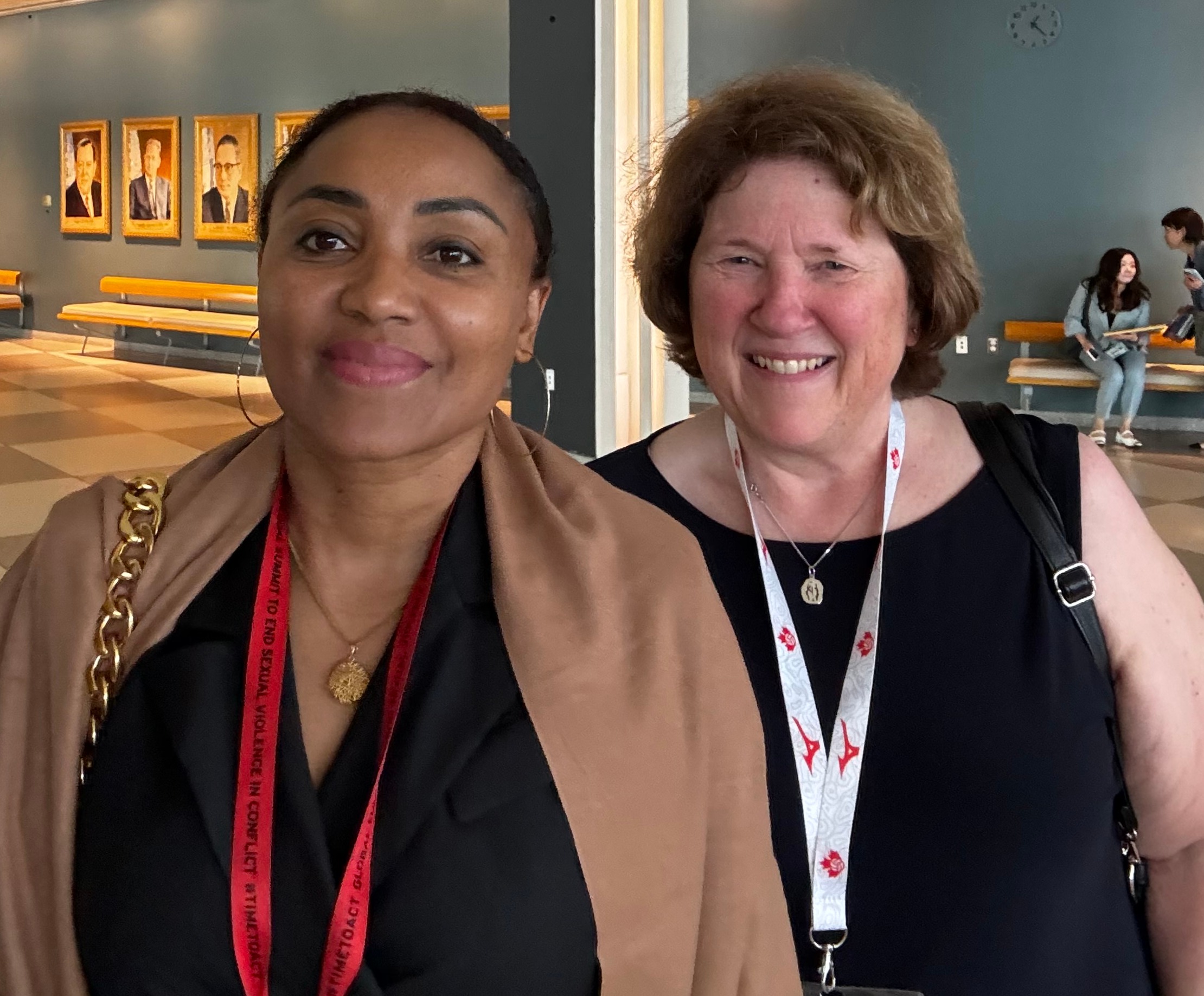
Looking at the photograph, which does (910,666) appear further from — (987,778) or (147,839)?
(147,839)

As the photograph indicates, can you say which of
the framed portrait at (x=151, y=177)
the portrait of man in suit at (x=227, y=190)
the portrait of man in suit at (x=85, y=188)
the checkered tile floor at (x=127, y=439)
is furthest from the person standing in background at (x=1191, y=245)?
the portrait of man in suit at (x=85, y=188)

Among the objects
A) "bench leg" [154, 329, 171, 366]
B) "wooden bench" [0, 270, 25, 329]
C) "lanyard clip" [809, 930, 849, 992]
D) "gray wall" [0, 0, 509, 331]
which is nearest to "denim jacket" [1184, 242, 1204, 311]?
"gray wall" [0, 0, 509, 331]

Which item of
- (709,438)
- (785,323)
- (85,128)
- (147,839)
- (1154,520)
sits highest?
(85,128)

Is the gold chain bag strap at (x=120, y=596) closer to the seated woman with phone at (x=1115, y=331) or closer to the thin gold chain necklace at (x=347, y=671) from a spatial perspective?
the thin gold chain necklace at (x=347, y=671)

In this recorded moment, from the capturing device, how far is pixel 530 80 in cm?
799

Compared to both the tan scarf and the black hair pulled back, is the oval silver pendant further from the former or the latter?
the black hair pulled back

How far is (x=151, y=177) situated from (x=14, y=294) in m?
3.67

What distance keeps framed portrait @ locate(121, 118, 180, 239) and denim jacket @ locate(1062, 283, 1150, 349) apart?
1137cm

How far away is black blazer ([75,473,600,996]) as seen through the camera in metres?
1.22

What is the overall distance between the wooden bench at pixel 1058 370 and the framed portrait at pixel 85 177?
12.2 metres

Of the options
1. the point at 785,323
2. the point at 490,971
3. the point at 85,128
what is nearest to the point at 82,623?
the point at 490,971

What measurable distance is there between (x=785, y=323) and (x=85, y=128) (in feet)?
58.5

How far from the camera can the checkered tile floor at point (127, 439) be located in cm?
775

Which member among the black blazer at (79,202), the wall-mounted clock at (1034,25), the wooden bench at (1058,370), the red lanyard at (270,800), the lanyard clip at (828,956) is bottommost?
the lanyard clip at (828,956)
